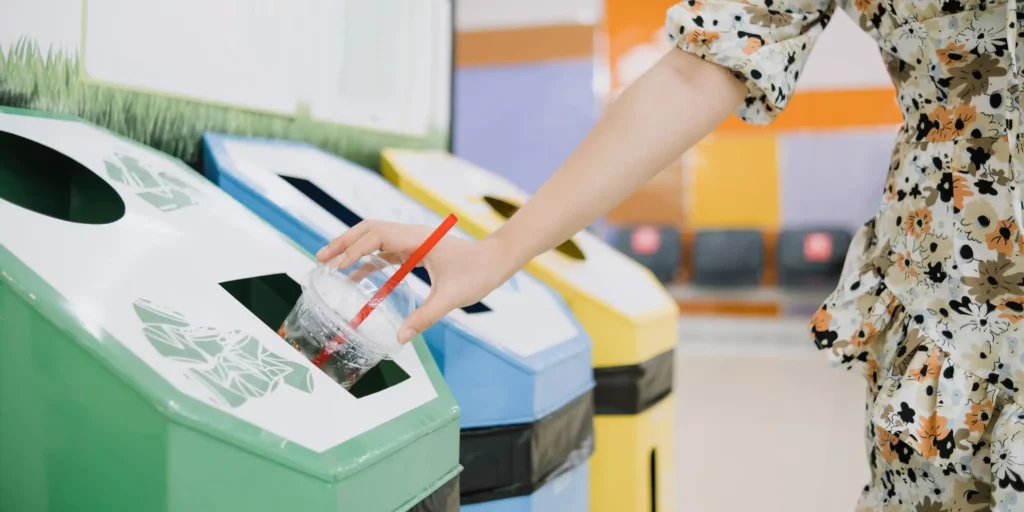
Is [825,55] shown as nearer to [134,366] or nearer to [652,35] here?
[652,35]

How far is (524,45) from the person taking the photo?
4957 mm

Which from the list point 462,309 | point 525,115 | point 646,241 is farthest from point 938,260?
point 525,115

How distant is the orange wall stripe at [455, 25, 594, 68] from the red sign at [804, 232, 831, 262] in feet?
5.74

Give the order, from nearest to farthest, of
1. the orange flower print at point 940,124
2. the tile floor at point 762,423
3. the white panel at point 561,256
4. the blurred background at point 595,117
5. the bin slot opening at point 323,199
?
the orange flower print at point 940,124 → the blurred background at point 595,117 → the bin slot opening at point 323,199 → the white panel at point 561,256 → the tile floor at point 762,423

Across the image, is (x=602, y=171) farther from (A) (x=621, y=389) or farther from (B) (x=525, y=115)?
(B) (x=525, y=115)

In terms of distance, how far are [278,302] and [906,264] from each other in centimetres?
69

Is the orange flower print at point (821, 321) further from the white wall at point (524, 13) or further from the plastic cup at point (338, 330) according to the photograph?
the white wall at point (524, 13)

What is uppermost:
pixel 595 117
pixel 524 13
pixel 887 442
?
pixel 524 13

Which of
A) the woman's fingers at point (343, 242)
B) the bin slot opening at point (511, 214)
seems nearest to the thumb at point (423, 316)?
the woman's fingers at point (343, 242)

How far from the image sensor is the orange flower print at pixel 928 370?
24.8 inches

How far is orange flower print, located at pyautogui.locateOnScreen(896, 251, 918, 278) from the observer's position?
67cm

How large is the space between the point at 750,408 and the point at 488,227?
7.34ft

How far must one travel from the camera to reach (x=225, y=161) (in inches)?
41.9

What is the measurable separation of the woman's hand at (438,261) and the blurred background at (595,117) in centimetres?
44
